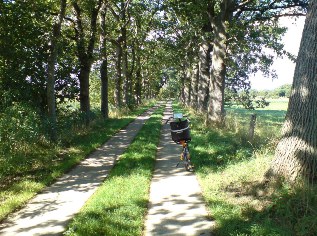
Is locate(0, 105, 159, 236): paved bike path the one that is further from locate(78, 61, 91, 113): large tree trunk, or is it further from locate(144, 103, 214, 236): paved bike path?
locate(78, 61, 91, 113): large tree trunk

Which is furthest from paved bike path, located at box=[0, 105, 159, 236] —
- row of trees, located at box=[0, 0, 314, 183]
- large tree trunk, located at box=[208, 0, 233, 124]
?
large tree trunk, located at box=[208, 0, 233, 124]

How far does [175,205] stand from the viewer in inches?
261

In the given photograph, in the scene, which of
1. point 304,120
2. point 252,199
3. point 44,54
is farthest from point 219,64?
point 252,199

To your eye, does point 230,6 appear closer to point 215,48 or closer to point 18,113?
point 215,48

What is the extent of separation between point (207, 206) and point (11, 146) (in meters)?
6.49

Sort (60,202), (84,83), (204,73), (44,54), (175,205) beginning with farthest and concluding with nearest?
(204,73), (84,83), (44,54), (60,202), (175,205)

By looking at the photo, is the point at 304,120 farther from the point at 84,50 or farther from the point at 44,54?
the point at 84,50

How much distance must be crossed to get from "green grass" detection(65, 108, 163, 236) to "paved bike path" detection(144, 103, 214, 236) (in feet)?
0.70

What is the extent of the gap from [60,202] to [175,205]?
2565 mm

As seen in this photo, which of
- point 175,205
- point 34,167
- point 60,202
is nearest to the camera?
point 175,205

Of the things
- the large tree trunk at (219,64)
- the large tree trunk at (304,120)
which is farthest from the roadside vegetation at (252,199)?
the large tree trunk at (219,64)

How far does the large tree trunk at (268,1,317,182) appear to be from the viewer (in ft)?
20.4

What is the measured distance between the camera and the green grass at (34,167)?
23.5 ft

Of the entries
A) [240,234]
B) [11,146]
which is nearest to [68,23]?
A: [11,146]
